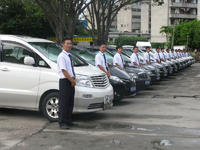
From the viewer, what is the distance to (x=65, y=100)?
7137 millimetres

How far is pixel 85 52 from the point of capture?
456 inches

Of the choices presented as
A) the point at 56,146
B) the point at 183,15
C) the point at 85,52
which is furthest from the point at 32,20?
the point at 183,15

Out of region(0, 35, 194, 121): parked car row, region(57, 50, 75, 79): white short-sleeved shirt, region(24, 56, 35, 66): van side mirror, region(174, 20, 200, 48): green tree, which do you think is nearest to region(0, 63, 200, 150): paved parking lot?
region(0, 35, 194, 121): parked car row

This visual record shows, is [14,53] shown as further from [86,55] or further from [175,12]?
[175,12]

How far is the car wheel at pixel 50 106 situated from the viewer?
25.5ft

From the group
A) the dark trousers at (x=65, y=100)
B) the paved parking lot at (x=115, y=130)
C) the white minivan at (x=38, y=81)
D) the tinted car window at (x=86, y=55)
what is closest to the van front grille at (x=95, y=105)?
the white minivan at (x=38, y=81)

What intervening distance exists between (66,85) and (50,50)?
1691 millimetres

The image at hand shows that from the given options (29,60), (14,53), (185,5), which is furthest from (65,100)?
(185,5)

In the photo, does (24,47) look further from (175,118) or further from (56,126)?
(175,118)

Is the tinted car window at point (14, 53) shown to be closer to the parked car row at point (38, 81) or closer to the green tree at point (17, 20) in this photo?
the parked car row at point (38, 81)

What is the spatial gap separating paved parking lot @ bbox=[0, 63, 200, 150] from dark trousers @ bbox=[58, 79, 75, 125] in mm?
271

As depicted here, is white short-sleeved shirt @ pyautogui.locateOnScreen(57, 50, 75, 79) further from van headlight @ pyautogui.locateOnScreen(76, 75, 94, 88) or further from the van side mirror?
the van side mirror

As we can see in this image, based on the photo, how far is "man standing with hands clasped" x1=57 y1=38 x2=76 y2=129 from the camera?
7.00 m

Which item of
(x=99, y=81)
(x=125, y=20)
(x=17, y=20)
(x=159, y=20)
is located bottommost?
(x=99, y=81)
